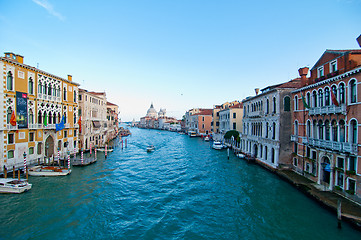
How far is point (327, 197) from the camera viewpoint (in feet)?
40.8

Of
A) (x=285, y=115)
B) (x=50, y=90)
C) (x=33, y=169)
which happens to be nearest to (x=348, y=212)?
(x=285, y=115)

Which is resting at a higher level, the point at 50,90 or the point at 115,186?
the point at 50,90

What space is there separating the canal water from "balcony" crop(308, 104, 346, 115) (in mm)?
6341

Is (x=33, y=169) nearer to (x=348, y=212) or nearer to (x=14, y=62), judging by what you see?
(x=14, y=62)

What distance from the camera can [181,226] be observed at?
36.5ft

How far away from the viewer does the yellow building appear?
16.9 metres

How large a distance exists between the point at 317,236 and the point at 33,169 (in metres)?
22.9

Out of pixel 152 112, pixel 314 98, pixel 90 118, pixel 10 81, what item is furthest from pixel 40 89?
pixel 152 112

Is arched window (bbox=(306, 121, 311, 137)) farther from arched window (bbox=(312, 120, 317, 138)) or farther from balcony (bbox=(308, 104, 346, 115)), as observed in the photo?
balcony (bbox=(308, 104, 346, 115))

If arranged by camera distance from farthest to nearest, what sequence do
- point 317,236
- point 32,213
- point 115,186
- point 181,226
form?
1. point 115,186
2. point 32,213
3. point 181,226
4. point 317,236

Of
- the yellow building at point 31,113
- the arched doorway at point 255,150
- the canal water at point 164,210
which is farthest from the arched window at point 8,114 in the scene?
the arched doorway at point 255,150

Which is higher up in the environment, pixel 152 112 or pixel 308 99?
pixel 152 112

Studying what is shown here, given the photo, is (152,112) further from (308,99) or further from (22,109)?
(308,99)

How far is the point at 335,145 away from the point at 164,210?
12.2 m
